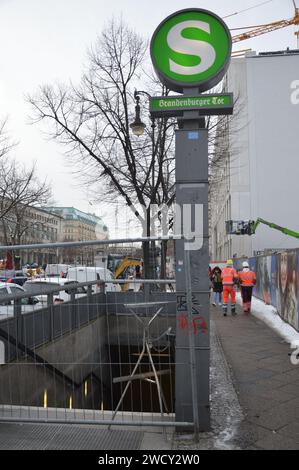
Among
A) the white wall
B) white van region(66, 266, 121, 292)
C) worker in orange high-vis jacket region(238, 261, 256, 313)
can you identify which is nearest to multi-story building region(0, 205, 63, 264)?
the white wall

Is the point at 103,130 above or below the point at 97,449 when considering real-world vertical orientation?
above

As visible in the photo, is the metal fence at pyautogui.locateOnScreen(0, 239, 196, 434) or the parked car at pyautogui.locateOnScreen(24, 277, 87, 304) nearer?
the metal fence at pyautogui.locateOnScreen(0, 239, 196, 434)

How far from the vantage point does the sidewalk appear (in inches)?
165

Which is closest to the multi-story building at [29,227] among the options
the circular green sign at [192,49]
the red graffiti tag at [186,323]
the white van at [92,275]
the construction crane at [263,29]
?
the white van at [92,275]

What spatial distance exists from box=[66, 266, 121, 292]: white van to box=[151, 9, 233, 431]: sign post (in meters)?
1.46

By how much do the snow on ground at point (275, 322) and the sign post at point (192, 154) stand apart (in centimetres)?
487

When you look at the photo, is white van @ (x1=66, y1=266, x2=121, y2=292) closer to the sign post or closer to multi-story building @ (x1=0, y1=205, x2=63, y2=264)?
the sign post

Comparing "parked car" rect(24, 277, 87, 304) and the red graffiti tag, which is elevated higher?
"parked car" rect(24, 277, 87, 304)

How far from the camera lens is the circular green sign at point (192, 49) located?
4586 millimetres

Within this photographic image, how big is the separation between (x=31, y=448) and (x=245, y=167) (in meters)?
39.4

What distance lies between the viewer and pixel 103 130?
1952cm

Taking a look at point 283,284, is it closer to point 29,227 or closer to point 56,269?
point 56,269

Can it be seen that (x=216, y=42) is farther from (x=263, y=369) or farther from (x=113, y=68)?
(x=113, y=68)
